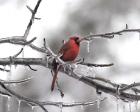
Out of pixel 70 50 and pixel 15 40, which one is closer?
pixel 15 40

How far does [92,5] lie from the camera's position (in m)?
13.0

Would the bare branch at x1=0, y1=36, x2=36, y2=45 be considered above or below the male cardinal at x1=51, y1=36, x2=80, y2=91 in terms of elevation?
above

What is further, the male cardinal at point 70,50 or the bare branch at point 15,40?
the male cardinal at point 70,50

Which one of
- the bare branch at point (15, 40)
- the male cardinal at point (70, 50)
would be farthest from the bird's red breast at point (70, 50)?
the bare branch at point (15, 40)

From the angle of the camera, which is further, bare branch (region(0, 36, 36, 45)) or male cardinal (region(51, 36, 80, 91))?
male cardinal (region(51, 36, 80, 91))

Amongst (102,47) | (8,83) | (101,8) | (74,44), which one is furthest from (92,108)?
(8,83)

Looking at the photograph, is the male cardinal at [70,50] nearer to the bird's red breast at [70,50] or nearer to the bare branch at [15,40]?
the bird's red breast at [70,50]

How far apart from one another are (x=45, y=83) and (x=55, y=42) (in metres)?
0.78

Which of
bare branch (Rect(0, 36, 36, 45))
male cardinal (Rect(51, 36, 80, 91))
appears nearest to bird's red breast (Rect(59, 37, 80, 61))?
male cardinal (Rect(51, 36, 80, 91))

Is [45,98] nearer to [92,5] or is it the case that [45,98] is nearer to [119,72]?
[119,72]

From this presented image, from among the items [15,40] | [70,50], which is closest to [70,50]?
[70,50]

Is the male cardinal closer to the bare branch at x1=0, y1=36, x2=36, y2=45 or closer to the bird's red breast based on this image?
the bird's red breast

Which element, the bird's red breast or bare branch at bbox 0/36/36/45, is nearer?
bare branch at bbox 0/36/36/45

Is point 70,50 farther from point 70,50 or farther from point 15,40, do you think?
point 15,40
